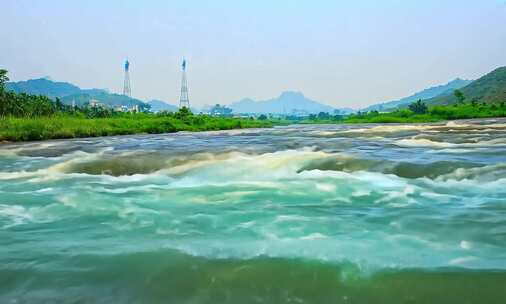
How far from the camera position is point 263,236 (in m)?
5.77

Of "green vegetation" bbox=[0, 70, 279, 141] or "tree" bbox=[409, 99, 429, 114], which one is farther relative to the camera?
"tree" bbox=[409, 99, 429, 114]

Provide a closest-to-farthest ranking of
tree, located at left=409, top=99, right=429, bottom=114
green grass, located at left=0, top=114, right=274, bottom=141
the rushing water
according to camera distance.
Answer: the rushing water → green grass, located at left=0, top=114, right=274, bottom=141 → tree, located at left=409, top=99, right=429, bottom=114

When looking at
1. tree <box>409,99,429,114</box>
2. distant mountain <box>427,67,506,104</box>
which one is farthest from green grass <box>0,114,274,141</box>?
distant mountain <box>427,67,506,104</box>

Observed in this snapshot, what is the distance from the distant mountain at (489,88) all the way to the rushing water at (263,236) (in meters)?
104

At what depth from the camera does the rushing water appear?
4059 mm

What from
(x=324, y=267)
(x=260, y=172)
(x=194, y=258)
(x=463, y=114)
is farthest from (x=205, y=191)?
(x=463, y=114)

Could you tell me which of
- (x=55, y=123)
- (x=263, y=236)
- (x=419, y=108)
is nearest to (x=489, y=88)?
(x=419, y=108)

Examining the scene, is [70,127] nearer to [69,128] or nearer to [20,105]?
[69,128]

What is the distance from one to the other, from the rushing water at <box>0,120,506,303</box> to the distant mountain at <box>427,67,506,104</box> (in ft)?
341

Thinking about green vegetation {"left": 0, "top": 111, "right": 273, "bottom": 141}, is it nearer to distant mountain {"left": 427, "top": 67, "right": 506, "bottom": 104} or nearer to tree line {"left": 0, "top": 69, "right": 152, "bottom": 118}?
tree line {"left": 0, "top": 69, "right": 152, "bottom": 118}

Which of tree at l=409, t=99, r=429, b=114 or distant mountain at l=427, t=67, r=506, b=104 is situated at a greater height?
distant mountain at l=427, t=67, r=506, b=104

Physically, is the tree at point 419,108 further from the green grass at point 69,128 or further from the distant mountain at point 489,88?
the green grass at point 69,128

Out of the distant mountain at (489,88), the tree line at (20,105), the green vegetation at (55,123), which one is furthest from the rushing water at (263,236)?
the distant mountain at (489,88)

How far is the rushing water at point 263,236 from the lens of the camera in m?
4.06
